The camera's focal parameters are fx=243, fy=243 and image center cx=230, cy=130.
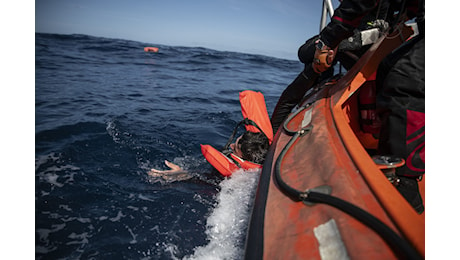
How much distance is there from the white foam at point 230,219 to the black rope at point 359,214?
2.58 feet

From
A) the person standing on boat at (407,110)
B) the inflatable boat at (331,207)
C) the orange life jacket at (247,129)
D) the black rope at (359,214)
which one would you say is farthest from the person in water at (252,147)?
the person standing on boat at (407,110)

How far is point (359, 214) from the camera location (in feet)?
3.15

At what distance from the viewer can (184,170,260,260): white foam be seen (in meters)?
1.88

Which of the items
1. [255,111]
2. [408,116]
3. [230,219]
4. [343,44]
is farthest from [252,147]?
[408,116]

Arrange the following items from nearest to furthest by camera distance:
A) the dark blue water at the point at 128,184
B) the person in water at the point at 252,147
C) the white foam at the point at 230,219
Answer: the white foam at the point at 230,219, the dark blue water at the point at 128,184, the person in water at the point at 252,147

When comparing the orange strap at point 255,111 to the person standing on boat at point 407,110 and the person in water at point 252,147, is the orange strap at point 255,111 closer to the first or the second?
the person in water at point 252,147

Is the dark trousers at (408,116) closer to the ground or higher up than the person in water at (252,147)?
higher up

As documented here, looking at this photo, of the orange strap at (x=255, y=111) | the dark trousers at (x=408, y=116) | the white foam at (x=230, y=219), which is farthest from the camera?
the orange strap at (x=255, y=111)

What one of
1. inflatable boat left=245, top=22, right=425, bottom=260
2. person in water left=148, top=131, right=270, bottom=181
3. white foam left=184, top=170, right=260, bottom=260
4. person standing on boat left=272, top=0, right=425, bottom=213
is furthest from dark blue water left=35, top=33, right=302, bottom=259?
person standing on boat left=272, top=0, right=425, bottom=213

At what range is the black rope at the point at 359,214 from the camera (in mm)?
782

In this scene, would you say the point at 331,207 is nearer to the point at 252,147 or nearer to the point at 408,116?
the point at 408,116

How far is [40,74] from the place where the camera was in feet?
23.6
